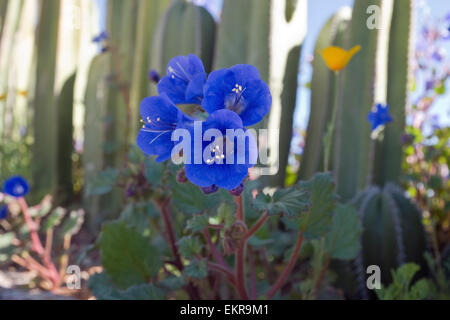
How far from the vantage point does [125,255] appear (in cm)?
109

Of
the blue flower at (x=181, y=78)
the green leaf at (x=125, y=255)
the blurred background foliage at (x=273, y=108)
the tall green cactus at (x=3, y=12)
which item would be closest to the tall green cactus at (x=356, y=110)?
the blurred background foliage at (x=273, y=108)

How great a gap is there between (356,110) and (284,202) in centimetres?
95

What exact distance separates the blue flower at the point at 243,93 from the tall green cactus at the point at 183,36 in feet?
3.79

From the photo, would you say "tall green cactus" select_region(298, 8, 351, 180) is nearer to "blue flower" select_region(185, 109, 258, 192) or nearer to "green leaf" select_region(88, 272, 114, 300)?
"green leaf" select_region(88, 272, 114, 300)

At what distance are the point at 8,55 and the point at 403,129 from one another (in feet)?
9.38

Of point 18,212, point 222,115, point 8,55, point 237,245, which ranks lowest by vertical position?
point 18,212

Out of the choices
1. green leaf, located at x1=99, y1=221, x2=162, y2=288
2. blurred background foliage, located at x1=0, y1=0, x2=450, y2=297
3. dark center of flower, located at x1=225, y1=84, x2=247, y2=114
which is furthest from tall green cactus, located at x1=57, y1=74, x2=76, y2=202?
dark center of flower, located at x1=225, y1=84, x2=247, y2=114

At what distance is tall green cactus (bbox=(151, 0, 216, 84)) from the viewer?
71.1 inches

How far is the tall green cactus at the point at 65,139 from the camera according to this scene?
2.56 meters

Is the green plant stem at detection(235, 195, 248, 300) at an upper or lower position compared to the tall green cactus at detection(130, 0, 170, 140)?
lower

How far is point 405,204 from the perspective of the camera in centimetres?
135

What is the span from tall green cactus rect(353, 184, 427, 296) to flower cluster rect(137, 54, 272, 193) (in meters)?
0.79
